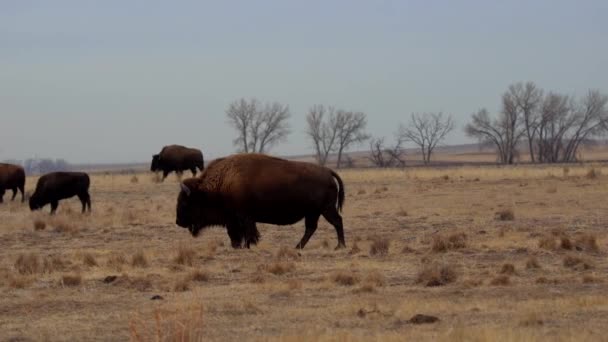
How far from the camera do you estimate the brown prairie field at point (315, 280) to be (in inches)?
390

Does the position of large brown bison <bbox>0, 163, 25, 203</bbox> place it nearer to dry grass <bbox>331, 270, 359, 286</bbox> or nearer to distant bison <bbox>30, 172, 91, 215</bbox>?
distant bison <bbox>30, 172, 91, 215</bbox>

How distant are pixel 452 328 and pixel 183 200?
10.8 metres

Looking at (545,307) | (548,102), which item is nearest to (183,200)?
(545,307)

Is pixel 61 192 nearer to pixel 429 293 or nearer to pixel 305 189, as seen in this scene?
pixel 305 189

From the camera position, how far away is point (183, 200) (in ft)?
64.4

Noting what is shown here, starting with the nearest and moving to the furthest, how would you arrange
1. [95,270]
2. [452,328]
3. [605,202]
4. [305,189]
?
1. [452,328]
2. [95,270]
3. [305,189]
4. [605,202]

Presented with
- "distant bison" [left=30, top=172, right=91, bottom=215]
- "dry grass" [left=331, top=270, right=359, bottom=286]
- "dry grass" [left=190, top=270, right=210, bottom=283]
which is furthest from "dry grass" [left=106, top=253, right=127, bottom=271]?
"distant bison" [left=30, top=172, right=91, bottom=215]

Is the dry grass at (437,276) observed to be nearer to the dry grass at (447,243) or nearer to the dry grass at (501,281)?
the dry grass at (501,281)

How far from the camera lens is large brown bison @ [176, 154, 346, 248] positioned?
1855 centimetres

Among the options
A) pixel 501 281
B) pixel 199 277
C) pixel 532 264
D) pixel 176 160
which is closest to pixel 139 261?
pixel 199 277

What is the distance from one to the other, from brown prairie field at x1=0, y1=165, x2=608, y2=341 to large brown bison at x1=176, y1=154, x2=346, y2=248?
0.54 metres

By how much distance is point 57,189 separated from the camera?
30.5 metres

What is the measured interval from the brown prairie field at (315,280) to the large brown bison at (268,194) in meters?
0.54

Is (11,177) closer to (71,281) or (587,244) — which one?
(71,281)
